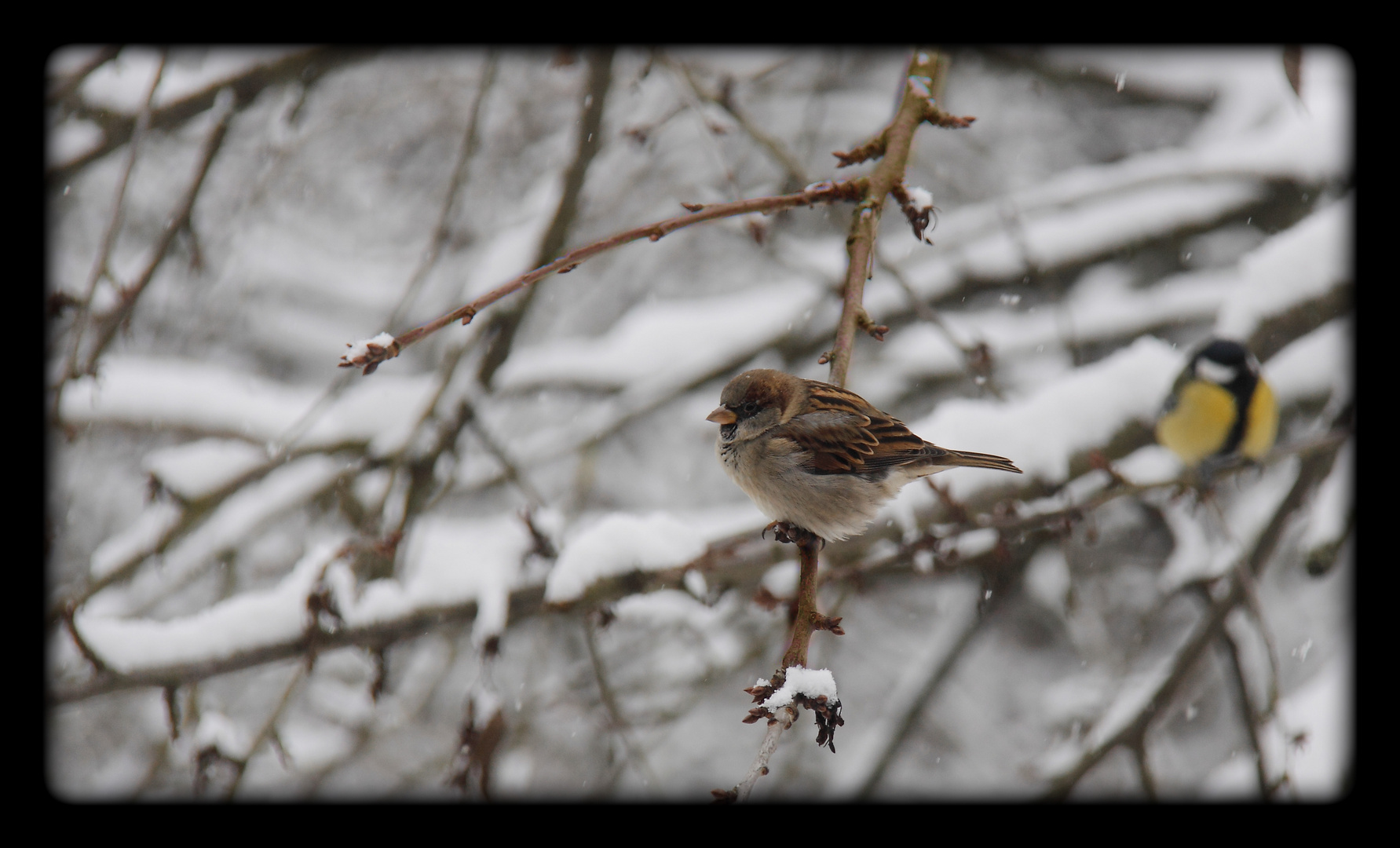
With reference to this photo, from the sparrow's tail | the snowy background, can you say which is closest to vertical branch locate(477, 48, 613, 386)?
the snowy background

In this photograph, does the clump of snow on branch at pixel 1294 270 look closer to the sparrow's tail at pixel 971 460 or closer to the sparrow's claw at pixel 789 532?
the sparrow's tail at pixel 971 460

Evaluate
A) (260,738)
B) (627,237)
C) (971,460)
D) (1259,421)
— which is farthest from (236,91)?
(1259,421)

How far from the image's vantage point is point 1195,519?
496 cm

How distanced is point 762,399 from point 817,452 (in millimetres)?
250

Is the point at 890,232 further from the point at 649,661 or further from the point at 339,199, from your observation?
the point at 339,199

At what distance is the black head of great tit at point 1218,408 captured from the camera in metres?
4.18

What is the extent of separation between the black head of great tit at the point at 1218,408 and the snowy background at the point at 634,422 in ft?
0.47

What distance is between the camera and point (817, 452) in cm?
296

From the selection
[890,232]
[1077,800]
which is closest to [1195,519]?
[1077,800]

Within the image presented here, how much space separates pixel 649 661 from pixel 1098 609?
115 inches

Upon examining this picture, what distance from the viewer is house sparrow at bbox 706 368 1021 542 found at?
2.88 metres

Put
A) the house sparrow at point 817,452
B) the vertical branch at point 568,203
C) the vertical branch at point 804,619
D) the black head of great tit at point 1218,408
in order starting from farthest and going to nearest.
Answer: the black head of great tit at point 1218,408 → the vertical branch at point 568,203 → the house sparrow at point 817,452 → the vertical branch at point 804,619

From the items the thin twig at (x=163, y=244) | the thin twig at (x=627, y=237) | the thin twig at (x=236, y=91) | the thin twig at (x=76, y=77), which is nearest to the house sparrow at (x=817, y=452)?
the thin twig at (x=627, y=237)

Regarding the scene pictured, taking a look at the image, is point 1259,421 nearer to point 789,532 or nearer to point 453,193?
point 789,532
